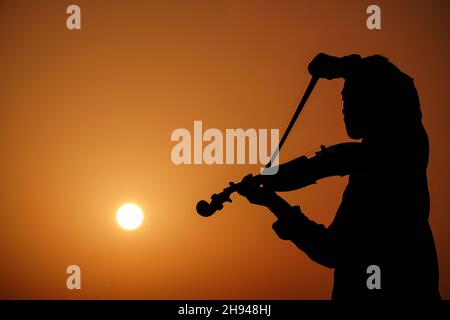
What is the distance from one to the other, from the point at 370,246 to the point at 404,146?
43 cm

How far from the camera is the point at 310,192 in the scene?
7617 millimetres

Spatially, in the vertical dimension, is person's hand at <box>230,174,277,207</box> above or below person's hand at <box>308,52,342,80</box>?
below

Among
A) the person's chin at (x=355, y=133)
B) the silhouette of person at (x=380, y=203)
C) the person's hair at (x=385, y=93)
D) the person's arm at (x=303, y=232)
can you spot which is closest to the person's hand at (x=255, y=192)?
the person's arm at (x=303, y=232)

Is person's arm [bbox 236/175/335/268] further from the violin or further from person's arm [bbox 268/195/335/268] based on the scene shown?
the violin

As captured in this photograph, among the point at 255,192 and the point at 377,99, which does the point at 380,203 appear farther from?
the point at 255,192

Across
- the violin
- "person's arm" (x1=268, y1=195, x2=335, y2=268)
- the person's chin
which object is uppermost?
the person's chin

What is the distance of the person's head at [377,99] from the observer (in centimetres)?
192

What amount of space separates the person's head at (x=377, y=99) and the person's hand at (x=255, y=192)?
18.9 inches

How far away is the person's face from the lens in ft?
6.69

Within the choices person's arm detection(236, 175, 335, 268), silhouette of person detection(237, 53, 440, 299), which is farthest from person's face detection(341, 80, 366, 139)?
person's arm detection(236, 175, 335, 268)

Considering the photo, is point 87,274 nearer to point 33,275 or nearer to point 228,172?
point 33,275

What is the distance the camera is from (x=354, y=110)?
206 cm

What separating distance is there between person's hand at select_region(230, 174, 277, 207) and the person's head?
481 millimetres

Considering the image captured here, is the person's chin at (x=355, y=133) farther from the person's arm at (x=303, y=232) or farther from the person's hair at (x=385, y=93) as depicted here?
the person's arm at (x=303, y=232)
